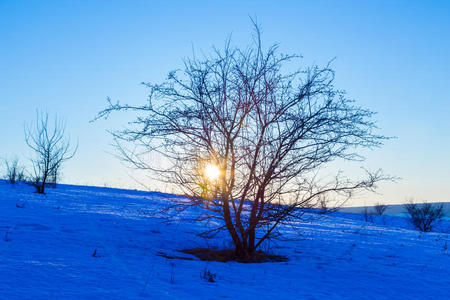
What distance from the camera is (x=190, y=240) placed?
7660 millimetres

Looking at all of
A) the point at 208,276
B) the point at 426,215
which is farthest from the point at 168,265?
the point at 426,215

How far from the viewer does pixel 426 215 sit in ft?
72.6

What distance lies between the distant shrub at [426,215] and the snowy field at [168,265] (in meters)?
13.9

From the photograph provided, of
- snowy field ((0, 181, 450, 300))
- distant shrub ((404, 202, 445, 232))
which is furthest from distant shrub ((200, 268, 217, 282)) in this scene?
distant shrub ((404, 202, 445, 232))

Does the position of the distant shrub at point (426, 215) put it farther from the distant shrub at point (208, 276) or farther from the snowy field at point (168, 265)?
the distant shrub at point (208, 276)

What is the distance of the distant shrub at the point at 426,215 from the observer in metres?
21.2

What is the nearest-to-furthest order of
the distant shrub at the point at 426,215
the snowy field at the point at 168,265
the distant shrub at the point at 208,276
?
the snowy field at the point at 168,265 → the distant shrub at the point at 208,276 → the distant shrub at the point at 426,215

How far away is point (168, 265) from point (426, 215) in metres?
21.8

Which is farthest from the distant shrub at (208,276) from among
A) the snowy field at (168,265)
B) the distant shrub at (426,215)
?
the distant shrub at (426,215)

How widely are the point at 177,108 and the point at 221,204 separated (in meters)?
1.88

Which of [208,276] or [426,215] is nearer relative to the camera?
[208,276]

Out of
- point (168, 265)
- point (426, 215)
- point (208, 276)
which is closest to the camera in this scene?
point (208, 276)

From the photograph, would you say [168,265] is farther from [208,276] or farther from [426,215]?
[426,215]

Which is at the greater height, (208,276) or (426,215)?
(426,215)
